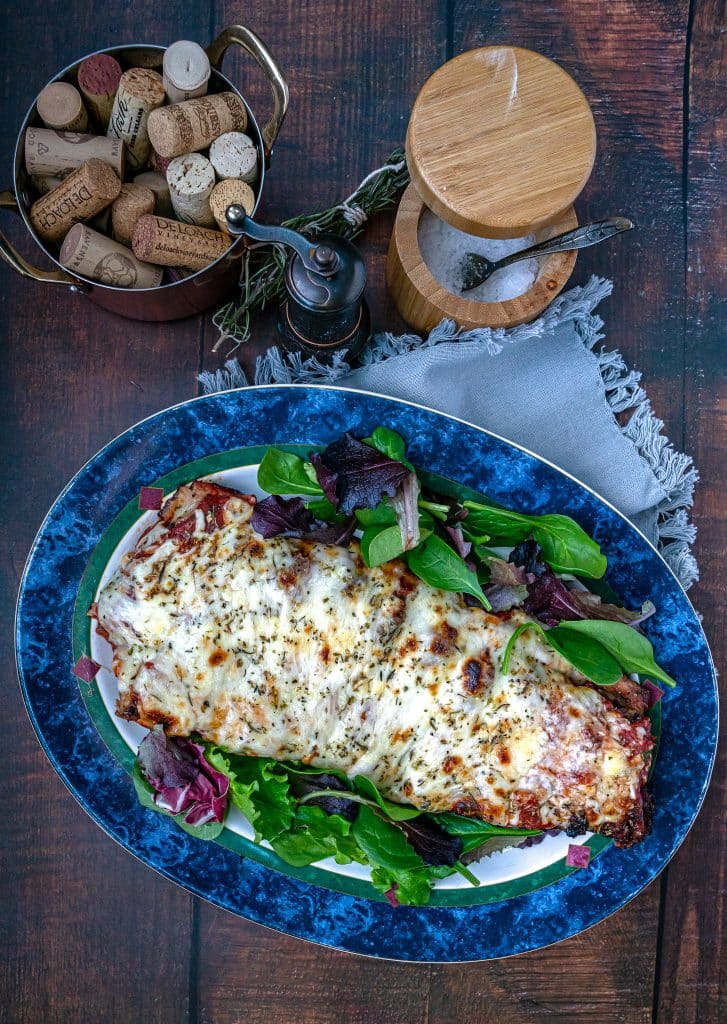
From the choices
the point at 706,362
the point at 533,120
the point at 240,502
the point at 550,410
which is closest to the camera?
the point at 533,120

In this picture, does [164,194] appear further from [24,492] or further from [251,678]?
[251,678]

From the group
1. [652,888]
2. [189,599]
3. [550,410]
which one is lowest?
[652,888]

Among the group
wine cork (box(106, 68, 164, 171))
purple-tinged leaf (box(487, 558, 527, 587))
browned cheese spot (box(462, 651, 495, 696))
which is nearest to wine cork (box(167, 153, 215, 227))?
wine cork (box(106, 68, 164, 171))

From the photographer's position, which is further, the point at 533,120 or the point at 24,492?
the point at 24,492

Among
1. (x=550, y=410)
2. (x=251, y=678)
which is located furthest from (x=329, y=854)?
(x=550, y=410)

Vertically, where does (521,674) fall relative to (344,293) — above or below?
below

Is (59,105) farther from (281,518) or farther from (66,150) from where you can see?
(281,518)

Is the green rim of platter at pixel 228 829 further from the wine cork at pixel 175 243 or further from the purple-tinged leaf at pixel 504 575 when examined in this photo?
the wine cork at pixel 175 243
